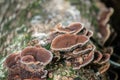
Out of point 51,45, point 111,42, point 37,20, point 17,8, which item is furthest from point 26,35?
point 111,42

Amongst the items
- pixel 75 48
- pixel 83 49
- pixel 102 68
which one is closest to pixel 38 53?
pixel 75 48

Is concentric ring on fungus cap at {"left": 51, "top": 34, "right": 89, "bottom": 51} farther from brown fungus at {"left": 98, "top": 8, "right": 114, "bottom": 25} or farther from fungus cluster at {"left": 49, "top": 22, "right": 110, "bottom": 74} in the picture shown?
brown fungus at {"left": 98, "top": 8, "right": 114, "bottom": 25}

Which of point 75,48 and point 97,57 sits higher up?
point 75,48

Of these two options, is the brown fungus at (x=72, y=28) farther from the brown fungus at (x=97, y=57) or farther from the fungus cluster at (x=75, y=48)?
the brown fungus at (x=97, y=57)

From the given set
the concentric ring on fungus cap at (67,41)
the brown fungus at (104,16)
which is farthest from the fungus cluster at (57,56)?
the brown fungus at (104,16)

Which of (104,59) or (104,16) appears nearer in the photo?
(104,59)

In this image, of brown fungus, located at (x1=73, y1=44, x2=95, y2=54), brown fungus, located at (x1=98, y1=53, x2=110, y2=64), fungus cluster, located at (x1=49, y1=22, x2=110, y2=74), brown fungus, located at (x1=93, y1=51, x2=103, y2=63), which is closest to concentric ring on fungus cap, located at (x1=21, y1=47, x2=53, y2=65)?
fungus cluster, located at (x1=49, y1=22, x2=110, y2=74)

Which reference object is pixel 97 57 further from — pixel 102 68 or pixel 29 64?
pixel 29 64
